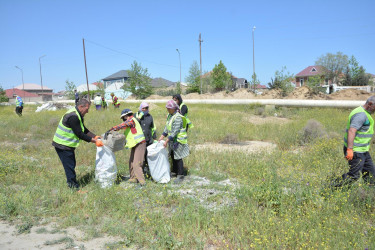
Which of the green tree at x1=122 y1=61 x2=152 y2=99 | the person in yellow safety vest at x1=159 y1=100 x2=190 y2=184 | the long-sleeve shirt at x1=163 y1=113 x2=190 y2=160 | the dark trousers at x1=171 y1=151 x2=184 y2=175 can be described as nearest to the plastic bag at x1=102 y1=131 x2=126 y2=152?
the person in yellow safety vest at x1=159 y1=100 x2=190 y2=184

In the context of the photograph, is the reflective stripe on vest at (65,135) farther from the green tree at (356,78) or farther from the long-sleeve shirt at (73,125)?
the green tree at (356,78)

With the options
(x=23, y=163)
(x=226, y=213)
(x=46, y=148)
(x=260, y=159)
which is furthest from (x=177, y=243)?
(x=46, y=148)

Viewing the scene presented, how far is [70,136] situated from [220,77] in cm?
4716

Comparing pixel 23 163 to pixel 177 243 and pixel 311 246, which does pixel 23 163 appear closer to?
pixel 177 243

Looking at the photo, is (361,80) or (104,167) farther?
(361,80)

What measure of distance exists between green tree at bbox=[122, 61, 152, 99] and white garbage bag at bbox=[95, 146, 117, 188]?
39.8 m

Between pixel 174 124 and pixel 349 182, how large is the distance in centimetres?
305

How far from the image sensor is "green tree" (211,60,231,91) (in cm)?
4975

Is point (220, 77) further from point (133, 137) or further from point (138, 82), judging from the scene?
point (133, 137)

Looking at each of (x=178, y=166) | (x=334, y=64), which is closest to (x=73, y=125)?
(x=178, y=166)

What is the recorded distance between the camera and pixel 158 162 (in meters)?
5.10

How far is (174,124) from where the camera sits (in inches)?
203

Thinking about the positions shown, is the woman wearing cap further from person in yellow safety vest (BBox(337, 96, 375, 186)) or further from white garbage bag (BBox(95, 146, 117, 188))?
person in yellow safety vest (BBox(337, 96, 375, 186))

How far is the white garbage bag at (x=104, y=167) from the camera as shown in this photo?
16.2 ft
